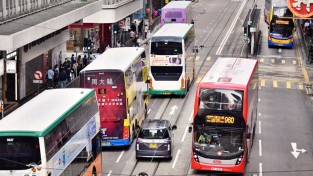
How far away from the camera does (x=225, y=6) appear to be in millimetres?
108188

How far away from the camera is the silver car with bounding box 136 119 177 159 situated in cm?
3525

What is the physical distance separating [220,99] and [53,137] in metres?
9.44

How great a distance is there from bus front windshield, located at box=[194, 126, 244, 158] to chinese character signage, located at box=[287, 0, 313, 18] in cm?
792

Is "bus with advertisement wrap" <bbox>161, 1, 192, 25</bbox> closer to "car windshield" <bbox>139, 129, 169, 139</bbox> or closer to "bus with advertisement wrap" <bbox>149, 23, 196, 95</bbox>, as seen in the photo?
"bus with advertisement wrap" <bbox>149, 23, 196, 95</bbox>

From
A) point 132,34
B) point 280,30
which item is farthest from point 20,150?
point 280,30

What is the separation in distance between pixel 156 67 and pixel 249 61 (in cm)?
1113

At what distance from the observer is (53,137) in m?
25.2

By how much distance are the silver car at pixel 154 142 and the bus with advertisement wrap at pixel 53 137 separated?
359 cm

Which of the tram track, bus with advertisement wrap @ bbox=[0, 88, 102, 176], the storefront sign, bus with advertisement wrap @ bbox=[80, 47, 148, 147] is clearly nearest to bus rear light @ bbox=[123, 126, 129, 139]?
bus with advertisement wrap @ bbox=[80, 47, 148, 147]

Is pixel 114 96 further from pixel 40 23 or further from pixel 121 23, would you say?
pixel 121 23

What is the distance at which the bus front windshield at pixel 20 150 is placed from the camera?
23719mm

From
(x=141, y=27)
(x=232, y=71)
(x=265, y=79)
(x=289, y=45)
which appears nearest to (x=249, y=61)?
(x=232, y=71)

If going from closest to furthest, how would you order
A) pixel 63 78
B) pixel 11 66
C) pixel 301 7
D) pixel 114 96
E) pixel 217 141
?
pixel 217 141
pixel 114 96
pixel 301 7
pixel 11 66
pixel 63 78

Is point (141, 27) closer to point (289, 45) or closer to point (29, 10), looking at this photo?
point (289, 45)
